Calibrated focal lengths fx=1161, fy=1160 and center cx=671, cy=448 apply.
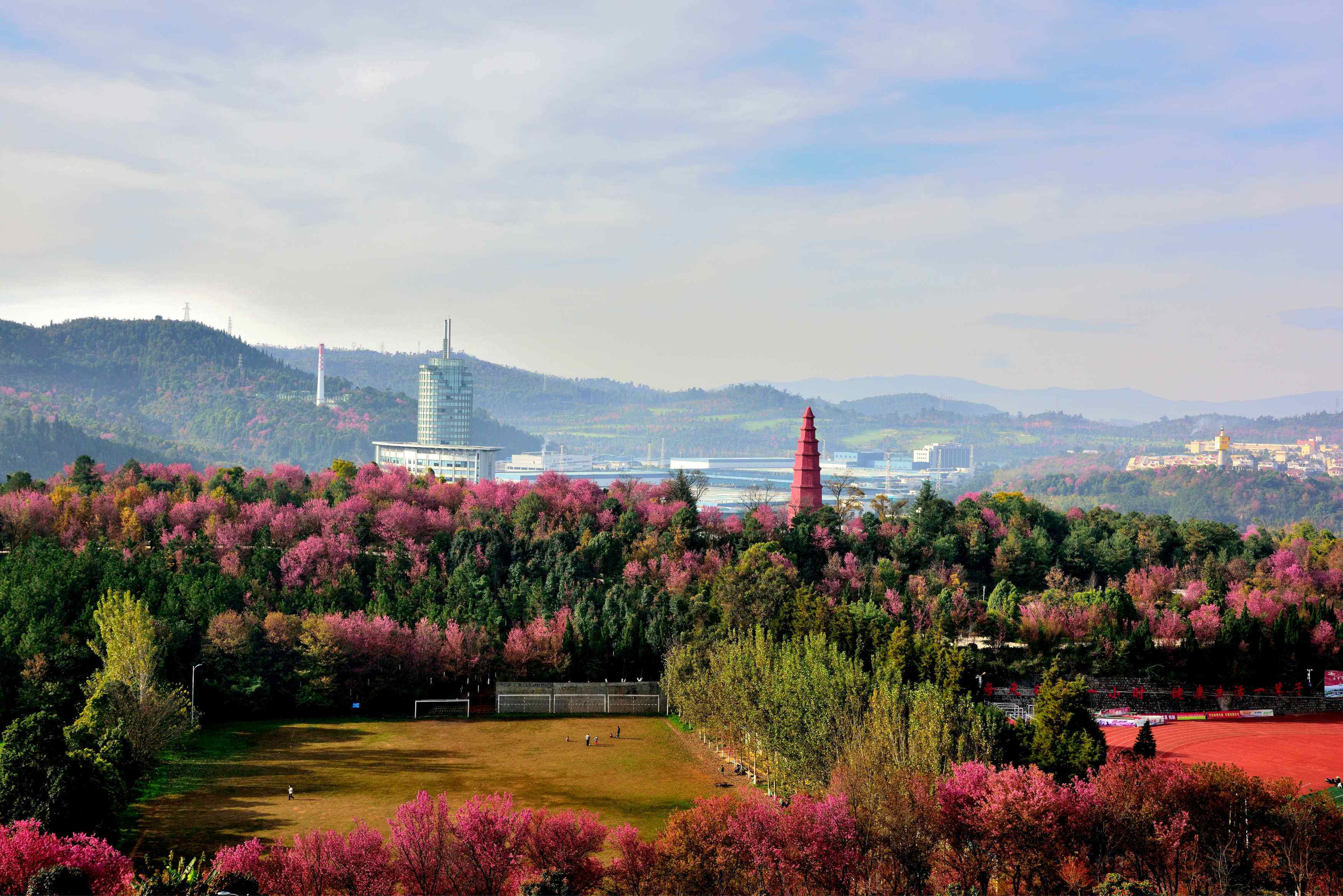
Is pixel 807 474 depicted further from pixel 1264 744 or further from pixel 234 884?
pixel 234 884

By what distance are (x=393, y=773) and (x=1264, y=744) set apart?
3135cm

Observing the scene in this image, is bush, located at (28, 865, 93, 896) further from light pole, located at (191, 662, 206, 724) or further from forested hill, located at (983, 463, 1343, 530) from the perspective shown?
forested hill, located at (983, 463, 1343, 530)

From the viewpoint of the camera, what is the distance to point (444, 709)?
46.5 m

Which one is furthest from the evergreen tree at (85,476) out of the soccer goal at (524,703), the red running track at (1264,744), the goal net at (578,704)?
the red running track at (1264,744)

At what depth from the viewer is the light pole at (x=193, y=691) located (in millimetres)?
41231

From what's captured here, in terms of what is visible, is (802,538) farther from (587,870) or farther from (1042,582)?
(587,870)

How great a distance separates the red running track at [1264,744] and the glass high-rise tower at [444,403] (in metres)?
155

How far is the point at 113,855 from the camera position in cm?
2180

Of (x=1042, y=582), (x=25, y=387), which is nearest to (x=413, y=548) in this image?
(x=1042, y=582)

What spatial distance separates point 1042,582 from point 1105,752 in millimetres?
36908

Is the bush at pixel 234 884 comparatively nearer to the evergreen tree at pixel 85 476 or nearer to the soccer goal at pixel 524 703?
the soccer goal at pixel 524 703

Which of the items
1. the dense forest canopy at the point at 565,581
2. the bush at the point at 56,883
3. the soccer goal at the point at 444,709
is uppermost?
the dense forest canopy at the point at 565,581

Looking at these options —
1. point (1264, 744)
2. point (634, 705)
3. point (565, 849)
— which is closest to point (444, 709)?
point (634, 705)

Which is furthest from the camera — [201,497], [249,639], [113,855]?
[201,497]
